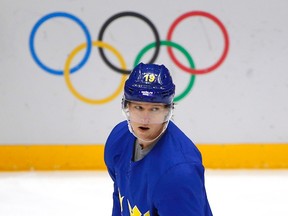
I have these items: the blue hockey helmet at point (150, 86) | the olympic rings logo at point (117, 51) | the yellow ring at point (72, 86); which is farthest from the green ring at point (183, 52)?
the blue hockey helmet at point (150, 86)

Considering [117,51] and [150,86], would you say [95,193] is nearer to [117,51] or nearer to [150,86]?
[117,51]

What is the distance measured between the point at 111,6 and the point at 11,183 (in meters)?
1.61

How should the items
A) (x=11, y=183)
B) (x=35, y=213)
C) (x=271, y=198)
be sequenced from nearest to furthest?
(x=35, y=213) → (x=271, y=198) → (x=11, y=183)

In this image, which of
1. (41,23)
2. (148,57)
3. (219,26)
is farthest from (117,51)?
(219,26)

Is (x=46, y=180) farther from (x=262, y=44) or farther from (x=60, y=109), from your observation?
(x=262, y=44)

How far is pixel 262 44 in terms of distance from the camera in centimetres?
442

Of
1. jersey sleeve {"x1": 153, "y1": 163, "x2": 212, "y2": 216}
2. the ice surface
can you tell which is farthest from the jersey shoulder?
the ice surface

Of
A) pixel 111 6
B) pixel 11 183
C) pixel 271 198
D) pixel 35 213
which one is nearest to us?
pixel 35 213

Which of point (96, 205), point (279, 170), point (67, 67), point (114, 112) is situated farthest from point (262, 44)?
point (96, 205)

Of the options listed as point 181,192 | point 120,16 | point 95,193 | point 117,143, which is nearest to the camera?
point 181,192

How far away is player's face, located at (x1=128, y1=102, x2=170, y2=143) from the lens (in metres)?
1.40

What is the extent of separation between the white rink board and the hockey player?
2.93 metres

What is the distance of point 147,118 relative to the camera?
4.58 feet

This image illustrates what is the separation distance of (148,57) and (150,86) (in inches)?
120
